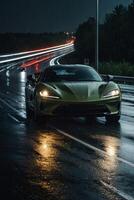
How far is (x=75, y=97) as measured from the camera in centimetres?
1587

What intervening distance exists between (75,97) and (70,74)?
1794 mm

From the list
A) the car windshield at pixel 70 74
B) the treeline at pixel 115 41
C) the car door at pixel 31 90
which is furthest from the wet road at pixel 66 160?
the treeline at pixel 115 41

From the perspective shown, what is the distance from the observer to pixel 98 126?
15.8 metres

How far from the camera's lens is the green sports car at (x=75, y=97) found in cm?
1590

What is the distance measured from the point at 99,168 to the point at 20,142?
3466mm

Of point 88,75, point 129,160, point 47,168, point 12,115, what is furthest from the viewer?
point 12,115

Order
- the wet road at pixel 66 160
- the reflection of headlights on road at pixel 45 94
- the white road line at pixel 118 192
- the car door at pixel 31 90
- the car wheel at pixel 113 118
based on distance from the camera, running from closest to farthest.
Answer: the white road line at pixel 118 192, the wet road at pixel 66 160, the reflection of headlights on road at pixel 45 94, the car wheel at pixel 113 118, the car door at pixel 31 90

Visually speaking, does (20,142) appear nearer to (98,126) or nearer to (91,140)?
(91,140)

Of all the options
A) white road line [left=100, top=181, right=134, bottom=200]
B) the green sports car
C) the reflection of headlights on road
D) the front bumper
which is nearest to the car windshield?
the green sports car

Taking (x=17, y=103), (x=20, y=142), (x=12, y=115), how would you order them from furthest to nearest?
(x=17, y=103), (x=12, y=115), (x=20, y=142)

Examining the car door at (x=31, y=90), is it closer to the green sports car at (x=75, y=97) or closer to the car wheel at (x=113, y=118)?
the green sports car at (x=75, y=97)

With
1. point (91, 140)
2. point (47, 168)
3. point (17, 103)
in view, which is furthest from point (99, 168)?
point (17, 103)

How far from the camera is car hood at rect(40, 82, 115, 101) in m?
15.9

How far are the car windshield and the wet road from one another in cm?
116
